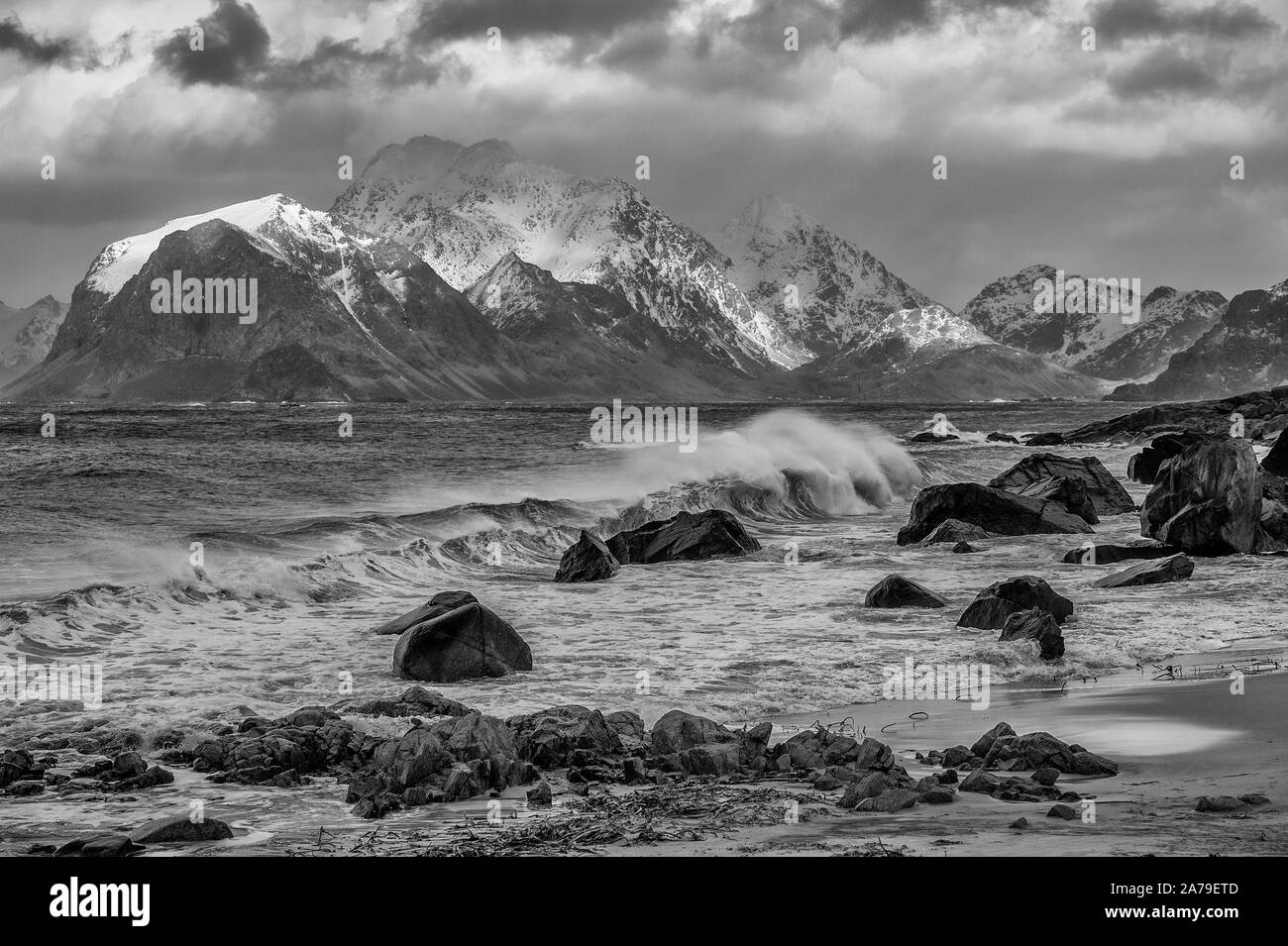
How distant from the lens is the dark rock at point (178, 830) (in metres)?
8.43

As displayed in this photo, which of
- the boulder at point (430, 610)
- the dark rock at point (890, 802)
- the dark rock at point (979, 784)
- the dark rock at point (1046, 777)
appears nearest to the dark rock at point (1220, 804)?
the dark rock at point (1046, 777)

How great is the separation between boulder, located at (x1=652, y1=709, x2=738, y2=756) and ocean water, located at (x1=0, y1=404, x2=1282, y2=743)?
232cm

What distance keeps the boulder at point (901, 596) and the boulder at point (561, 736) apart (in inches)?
382

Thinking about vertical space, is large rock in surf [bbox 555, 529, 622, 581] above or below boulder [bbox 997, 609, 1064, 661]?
above

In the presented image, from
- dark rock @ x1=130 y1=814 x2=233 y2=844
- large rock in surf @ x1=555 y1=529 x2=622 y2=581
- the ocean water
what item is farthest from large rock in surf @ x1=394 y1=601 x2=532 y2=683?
large rock in surf @ x1=555 y1=529 x2=622 y2=581

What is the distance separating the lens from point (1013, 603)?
18.6 m

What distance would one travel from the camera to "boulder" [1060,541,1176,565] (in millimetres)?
26156

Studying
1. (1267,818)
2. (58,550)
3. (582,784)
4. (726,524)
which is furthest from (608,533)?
(1267,818)

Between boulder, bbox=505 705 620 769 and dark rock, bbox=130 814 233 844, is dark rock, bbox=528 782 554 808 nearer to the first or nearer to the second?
boulder, bbox=505 705 620 769

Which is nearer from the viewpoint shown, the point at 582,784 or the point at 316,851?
the point at 316,851

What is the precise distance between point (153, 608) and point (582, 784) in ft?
Result: 37.0

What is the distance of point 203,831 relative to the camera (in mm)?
8633
